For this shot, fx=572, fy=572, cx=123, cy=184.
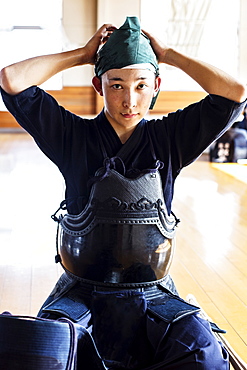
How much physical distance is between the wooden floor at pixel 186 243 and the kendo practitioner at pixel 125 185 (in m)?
0.70

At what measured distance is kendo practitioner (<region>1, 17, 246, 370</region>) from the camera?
154 centimetres

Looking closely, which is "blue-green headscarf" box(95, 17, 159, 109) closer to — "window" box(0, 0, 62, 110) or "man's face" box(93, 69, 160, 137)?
"man's face" box(93, 69, 160, 137)

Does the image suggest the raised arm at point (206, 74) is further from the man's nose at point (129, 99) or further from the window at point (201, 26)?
the window at point (201, 26)

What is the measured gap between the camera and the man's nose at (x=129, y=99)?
1581 mm

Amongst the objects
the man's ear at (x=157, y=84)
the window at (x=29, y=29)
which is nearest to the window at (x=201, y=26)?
the window at (x=29, y=29)

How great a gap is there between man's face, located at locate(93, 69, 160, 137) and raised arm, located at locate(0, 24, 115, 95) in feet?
0.31

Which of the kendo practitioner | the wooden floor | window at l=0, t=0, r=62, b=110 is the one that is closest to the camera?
the kendo practitioner

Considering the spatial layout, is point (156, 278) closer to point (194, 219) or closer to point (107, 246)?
point (107, 246)

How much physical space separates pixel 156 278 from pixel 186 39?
812 centimetres

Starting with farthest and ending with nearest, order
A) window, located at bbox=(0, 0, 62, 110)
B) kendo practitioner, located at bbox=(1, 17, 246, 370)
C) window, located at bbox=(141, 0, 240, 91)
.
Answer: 1. window, located at bbox=(0, 0, 62, 110)
2. window, located at bbox=(141, 0, 240, 91)
3. kendo practitioner, located at bbox=(1, 17, 246, 370)

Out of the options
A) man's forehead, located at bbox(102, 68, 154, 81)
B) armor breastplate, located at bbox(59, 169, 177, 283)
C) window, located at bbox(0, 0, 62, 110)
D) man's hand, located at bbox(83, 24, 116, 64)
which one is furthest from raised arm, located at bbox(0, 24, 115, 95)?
window, located at bbox(0, 0, 62, 110)

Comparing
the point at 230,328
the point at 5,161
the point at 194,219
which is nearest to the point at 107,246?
the point at 230,328

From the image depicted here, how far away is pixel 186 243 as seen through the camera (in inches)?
141

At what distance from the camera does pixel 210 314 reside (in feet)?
8.14
